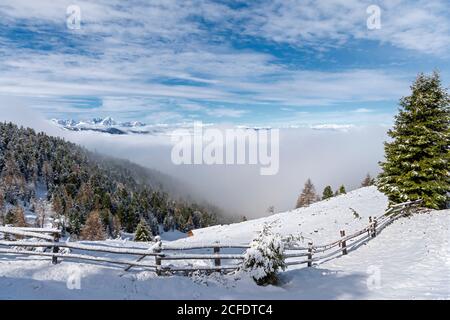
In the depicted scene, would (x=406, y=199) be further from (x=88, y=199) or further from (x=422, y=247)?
(x=88, y=199)

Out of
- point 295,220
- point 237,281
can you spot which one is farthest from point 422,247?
point 295,220

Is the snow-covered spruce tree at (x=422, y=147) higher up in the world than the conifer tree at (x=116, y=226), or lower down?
higher up

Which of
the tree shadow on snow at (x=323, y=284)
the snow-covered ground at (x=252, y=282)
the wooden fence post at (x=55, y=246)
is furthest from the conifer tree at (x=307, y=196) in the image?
the wooden fence post at (x=55, y=246)

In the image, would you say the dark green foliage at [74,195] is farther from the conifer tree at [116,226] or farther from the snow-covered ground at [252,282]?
the snow-covered ground at [252,282]

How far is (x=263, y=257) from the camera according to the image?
44.7ft

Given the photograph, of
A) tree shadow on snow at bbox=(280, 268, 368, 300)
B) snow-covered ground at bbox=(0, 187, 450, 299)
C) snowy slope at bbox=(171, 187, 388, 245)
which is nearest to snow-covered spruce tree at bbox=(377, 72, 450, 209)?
snowy slope at bbox=(171, 187, 388, 245)

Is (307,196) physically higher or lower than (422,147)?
lower

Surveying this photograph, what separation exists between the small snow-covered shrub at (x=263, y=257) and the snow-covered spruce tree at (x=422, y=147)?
18427mm

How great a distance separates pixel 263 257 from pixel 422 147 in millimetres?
20250

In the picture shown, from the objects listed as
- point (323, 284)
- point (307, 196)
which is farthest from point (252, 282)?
point (307, 196)

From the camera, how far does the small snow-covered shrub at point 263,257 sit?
1356 cm

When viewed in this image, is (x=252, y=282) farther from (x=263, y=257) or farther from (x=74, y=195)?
(x=74, y=195)
